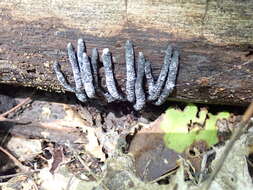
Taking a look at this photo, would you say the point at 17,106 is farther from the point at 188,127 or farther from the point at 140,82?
the point at 188,127

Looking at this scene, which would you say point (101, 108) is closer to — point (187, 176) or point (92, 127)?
point (92, 127)

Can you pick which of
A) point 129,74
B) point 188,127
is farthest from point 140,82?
point 188,127

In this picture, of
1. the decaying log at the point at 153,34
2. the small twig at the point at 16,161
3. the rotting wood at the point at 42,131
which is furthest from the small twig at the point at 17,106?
the decaying log at the point at 153,34

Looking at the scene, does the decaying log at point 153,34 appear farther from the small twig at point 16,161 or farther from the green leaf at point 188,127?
the small twig at point 16,161

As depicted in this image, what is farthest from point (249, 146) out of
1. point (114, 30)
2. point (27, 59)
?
point (27, 59)

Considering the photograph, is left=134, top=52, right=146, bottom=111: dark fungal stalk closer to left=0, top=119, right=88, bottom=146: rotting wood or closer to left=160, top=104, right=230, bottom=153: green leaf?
left=160, top=104, right=230, bottom=153: green leaf
